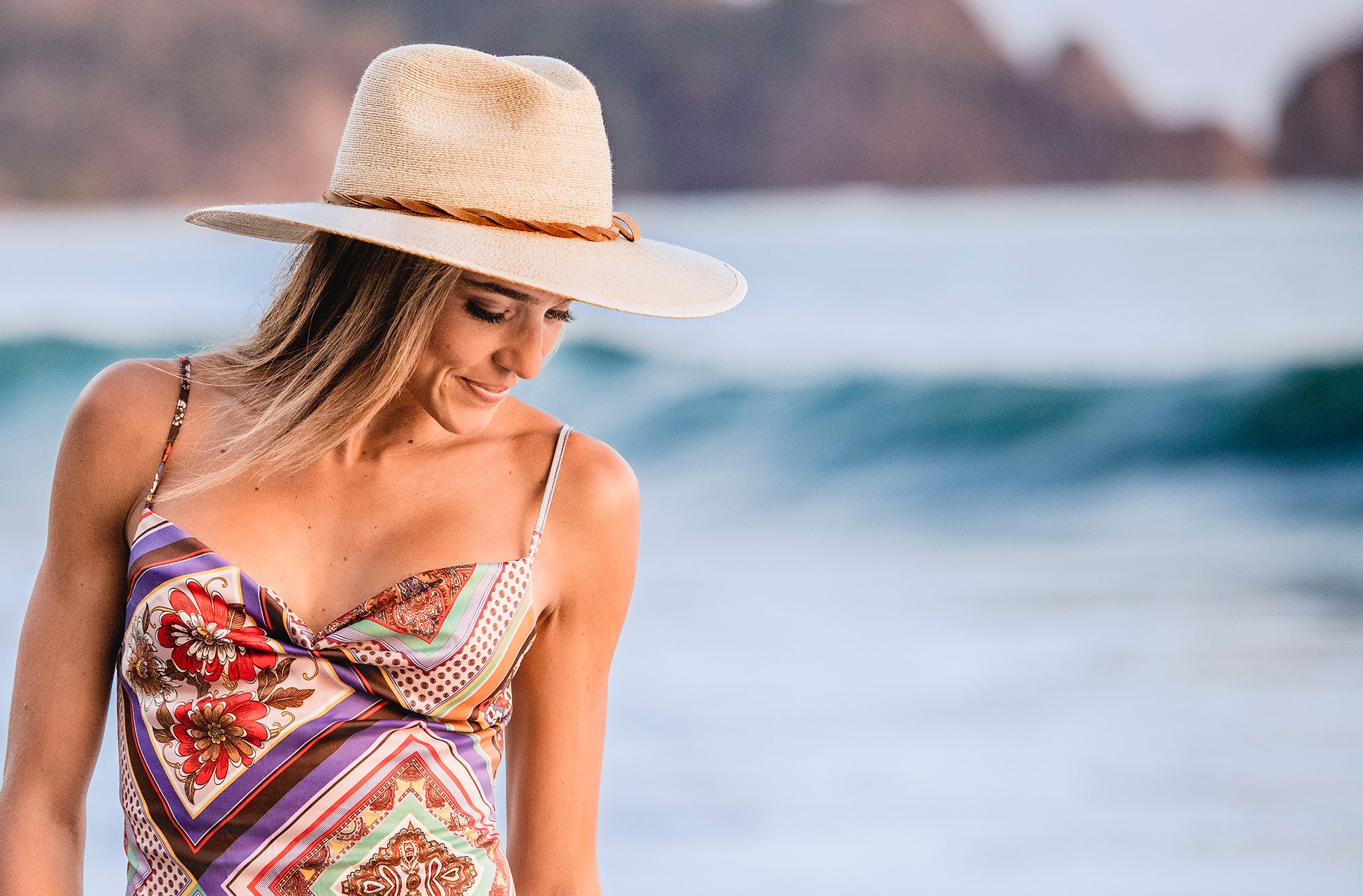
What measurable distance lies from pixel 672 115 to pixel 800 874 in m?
8.71

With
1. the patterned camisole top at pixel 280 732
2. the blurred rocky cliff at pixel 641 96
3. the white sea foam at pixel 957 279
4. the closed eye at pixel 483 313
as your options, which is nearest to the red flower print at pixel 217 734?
the patterned camisole top at pixel 280 732

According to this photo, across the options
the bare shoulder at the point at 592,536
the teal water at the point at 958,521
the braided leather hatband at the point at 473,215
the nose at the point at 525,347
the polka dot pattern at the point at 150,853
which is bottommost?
the polka dot pattern at the point at 150,853

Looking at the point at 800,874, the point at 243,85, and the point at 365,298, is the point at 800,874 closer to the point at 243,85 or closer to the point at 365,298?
the point at 365,298

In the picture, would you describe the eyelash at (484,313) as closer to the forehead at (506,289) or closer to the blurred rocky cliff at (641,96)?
the forehead at (506,289)

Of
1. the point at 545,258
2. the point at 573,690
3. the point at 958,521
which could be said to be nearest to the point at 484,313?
the point at 545,258

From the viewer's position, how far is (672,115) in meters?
11.4

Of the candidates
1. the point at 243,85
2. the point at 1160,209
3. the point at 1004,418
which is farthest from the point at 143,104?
the point at 1160,209

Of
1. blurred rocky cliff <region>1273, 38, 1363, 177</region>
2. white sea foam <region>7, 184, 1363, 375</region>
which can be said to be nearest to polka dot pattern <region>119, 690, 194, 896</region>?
white sea foam <region>7, 184, 1363, 375</region>

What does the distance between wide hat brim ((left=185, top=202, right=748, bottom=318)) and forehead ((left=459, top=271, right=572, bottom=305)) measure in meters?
0.04

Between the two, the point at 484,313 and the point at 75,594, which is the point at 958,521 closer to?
the point at 484,313

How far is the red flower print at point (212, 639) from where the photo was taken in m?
1.25

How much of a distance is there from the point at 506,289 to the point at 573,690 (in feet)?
1.46

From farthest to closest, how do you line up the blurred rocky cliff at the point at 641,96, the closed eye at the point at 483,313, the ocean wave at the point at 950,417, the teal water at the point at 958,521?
the blurred rocky cliff at the point at 641,96, the ocean wave at the point at 950,417, the teal water at the point at 958,521, the closed eye at the point at 483,313

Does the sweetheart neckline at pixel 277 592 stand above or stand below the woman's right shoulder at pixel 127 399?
below
